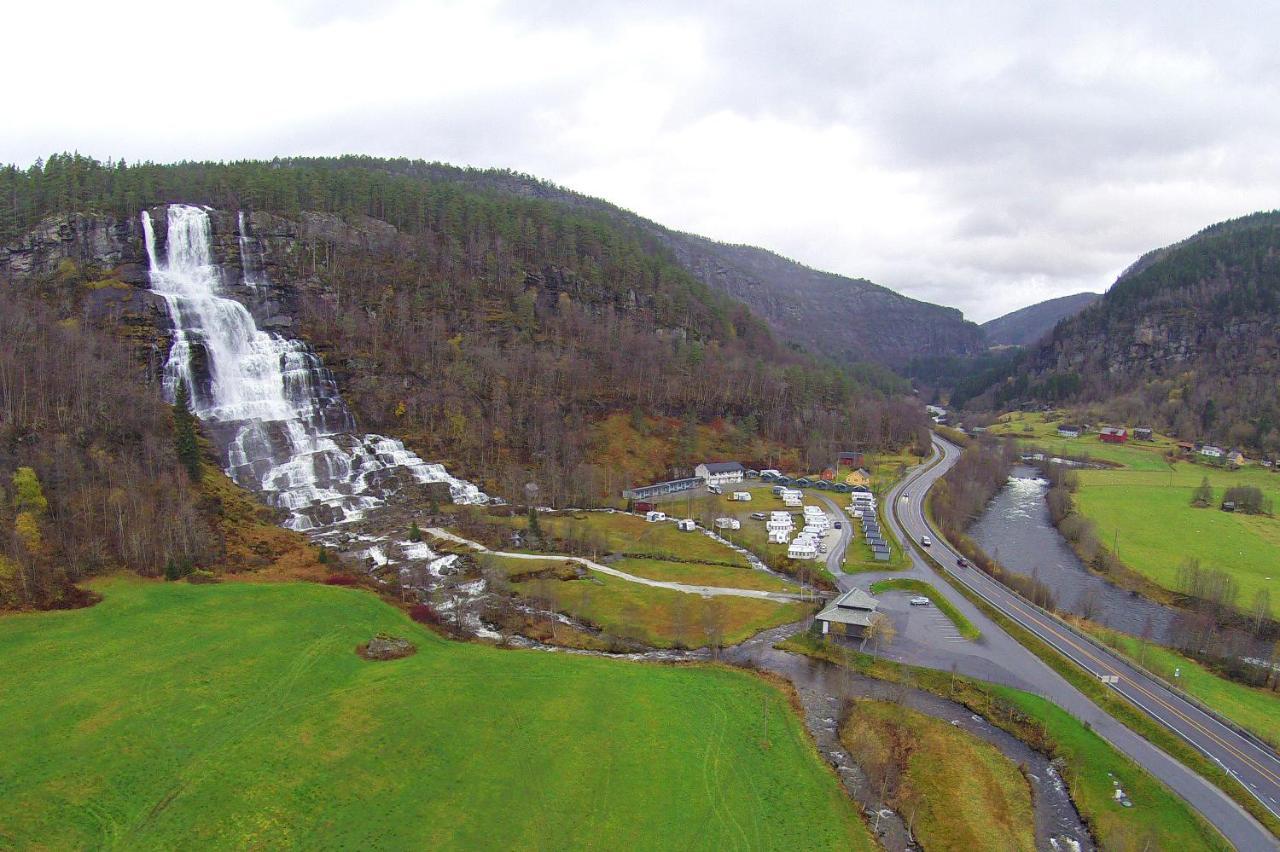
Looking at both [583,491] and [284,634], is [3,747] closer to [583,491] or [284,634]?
[284,634]

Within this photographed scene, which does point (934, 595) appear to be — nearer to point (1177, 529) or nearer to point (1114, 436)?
point (1177, 529)

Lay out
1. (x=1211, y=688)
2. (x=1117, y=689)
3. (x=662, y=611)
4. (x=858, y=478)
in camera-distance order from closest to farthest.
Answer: (x=1117, y=689)
(x=1211, y=688)
(x=662, y=611)
(x=858, y=478)

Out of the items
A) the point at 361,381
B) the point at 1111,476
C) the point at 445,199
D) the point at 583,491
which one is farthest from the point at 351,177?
the point at 1111,476

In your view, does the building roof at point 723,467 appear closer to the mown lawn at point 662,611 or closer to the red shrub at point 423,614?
the mown lawn at point 662,611

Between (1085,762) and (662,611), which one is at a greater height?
(662,611)

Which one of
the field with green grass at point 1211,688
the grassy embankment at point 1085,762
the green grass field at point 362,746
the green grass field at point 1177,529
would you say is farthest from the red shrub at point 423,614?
the green grass field at point 1177,529

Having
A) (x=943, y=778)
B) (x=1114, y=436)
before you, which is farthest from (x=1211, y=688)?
(x=1114, y=436)

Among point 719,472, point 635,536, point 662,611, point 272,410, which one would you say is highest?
point 272,410
